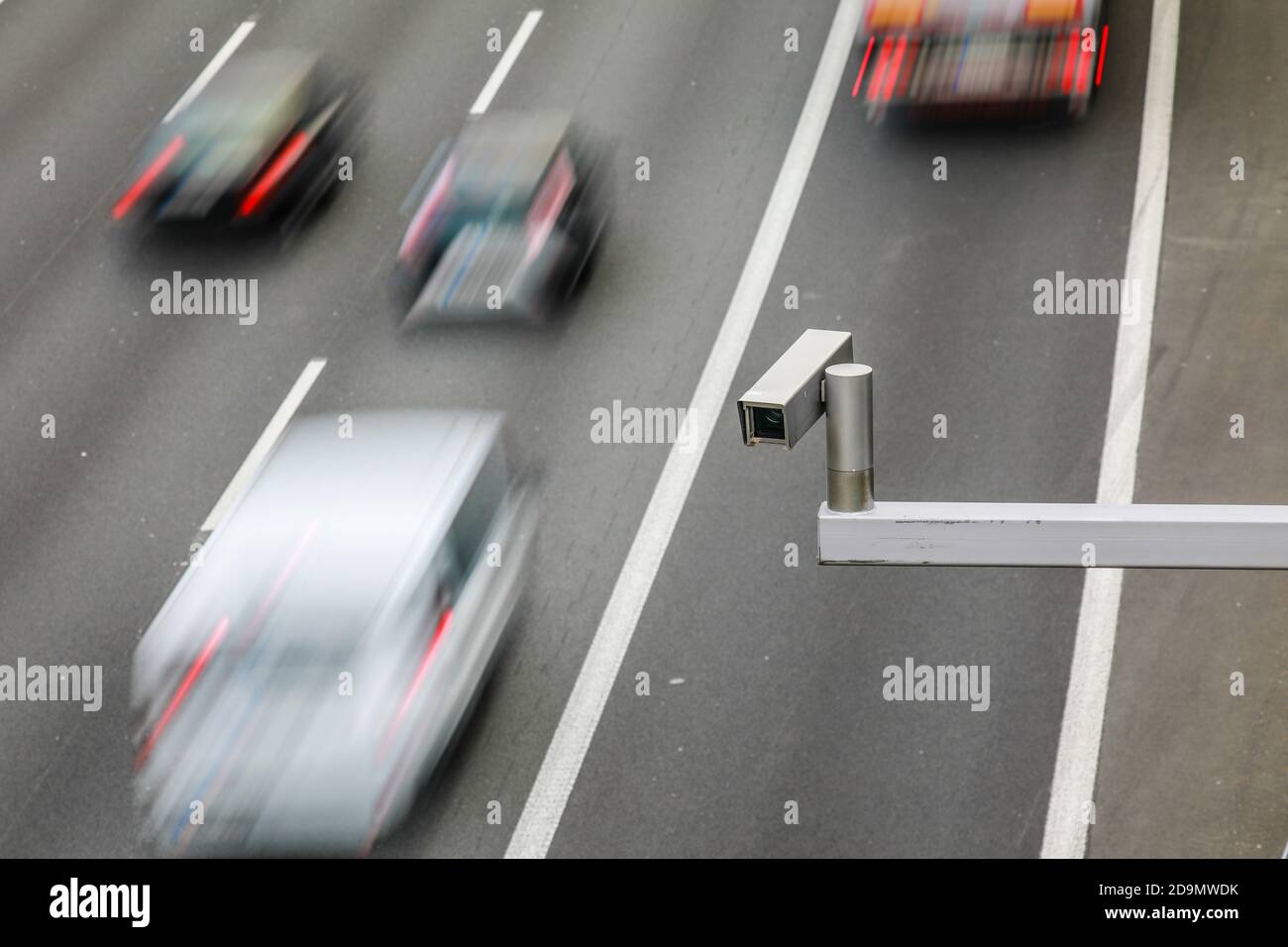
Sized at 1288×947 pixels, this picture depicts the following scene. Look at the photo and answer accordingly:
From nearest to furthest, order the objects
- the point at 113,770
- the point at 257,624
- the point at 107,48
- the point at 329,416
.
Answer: the point at 257,624
the point at 113,770
the point at 329,416
the point at 107,48

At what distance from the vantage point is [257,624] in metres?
9.05

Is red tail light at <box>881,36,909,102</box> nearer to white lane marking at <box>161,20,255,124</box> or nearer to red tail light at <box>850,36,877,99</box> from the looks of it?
red tail light at <box>850,36,877,99</box>

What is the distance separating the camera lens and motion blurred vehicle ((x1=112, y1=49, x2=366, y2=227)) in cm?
1235

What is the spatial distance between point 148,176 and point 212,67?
8.90ft

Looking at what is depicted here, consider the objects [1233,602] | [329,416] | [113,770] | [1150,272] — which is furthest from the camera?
[1150,272]

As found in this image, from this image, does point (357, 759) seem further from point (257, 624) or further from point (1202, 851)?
point (1202, 851)

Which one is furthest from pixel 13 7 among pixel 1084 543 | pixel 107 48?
pixel 1084 543

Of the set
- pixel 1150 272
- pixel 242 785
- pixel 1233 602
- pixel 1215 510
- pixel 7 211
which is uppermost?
pixel 7 211

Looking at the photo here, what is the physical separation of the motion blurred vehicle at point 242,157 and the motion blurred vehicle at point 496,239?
5.94 ft

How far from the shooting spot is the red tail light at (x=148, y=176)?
1597 centimetres

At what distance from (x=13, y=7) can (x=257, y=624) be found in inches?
544

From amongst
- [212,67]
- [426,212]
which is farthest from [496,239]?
[212,67]

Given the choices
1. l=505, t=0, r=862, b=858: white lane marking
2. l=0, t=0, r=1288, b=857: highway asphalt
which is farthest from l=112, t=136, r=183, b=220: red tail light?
l=505, t=0, r=862, b=858: white lane marking

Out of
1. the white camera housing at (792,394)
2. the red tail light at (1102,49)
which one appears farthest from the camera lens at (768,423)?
the red tail light at (1102,49)
